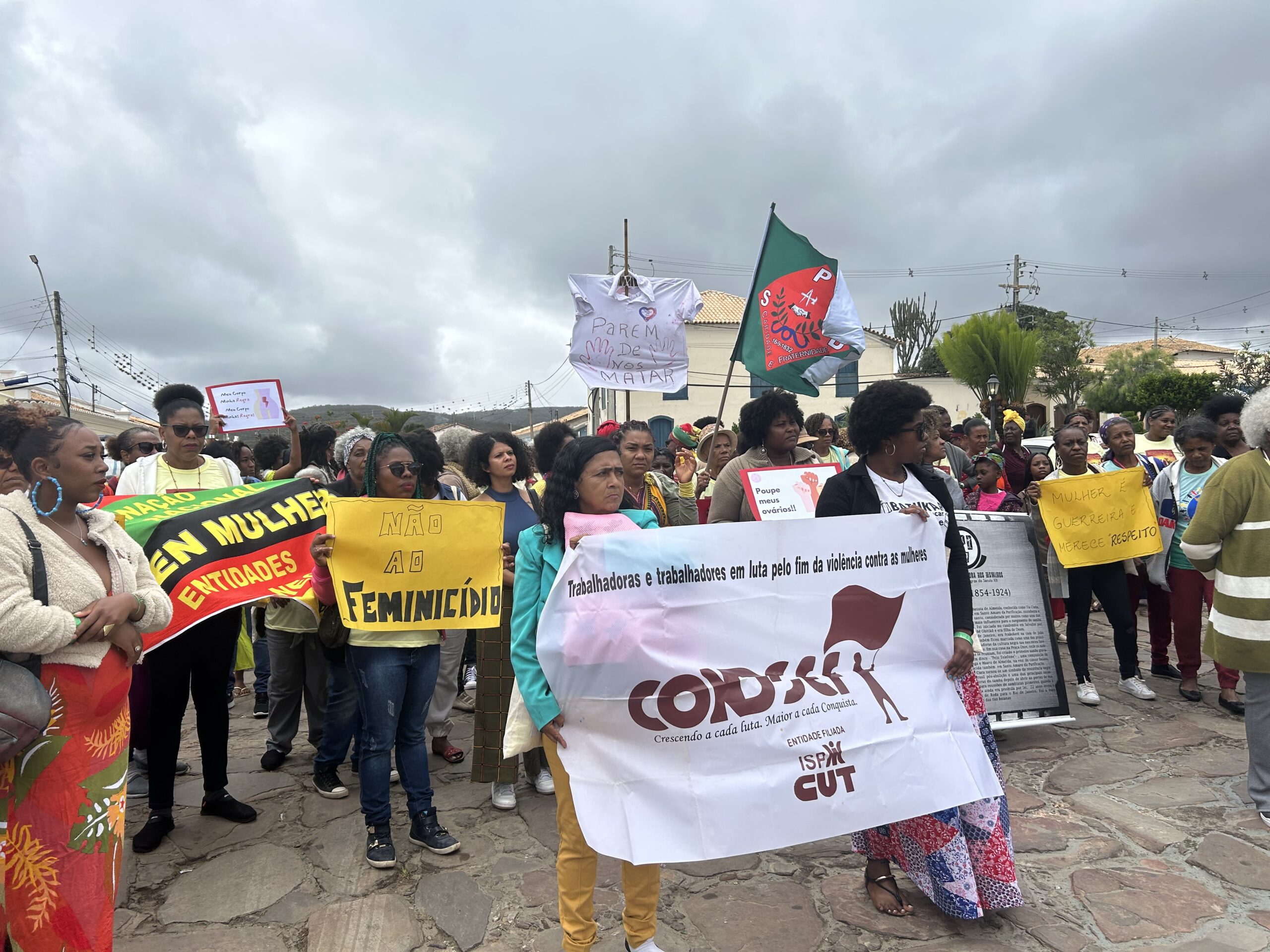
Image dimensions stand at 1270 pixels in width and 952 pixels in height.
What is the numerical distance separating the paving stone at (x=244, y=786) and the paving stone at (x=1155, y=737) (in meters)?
4.86

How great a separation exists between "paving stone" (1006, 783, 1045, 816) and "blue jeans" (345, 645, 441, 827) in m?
2.82

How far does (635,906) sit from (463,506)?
1.81 meters

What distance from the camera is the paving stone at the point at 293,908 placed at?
9.67ft

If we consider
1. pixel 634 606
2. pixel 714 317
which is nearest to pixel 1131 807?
pixel 634 606

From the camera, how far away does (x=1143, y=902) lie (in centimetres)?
292

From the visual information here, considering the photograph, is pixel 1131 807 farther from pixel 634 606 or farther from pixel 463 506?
pixel 463 506

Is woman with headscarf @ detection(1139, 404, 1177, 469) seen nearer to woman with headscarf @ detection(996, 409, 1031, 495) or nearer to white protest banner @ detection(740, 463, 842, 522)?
woman with headscarf @ detection(996, 409, 1031, 495)

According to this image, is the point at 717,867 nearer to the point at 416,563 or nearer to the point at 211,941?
the point at 416,563

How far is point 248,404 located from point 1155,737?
671 centimetres

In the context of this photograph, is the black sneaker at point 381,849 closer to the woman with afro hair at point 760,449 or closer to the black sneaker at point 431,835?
the black sneaker at point 431,835

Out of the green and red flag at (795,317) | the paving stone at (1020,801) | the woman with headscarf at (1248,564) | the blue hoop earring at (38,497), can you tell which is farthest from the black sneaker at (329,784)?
the woman with headscarf at (1248,564)

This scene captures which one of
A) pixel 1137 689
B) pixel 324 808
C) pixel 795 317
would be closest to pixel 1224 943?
pixel 1137 689

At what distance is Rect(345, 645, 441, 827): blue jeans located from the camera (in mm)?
3197

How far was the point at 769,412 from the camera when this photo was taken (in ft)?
14.7
